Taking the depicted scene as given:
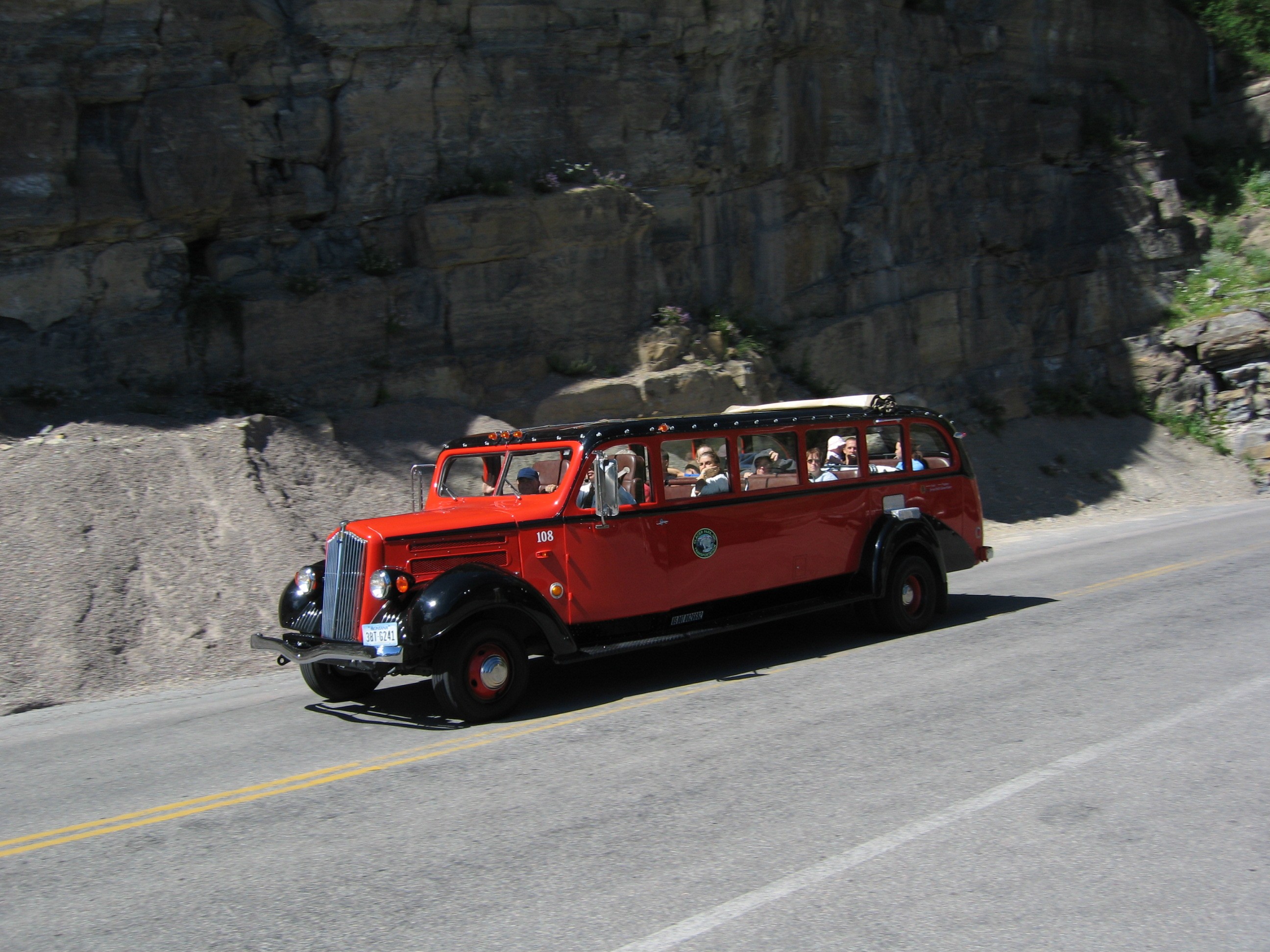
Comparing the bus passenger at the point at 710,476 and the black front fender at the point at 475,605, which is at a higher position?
the bus passenger at the point at 710,476

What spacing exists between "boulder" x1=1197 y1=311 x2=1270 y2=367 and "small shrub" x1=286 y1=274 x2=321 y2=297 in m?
23.9

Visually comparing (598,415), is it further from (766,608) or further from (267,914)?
(267,914)

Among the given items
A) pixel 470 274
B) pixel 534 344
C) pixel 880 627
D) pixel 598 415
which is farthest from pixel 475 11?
A: pixel 880 627

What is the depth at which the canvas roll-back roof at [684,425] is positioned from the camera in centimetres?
862

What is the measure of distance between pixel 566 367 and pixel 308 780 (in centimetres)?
1476

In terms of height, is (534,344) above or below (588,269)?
below

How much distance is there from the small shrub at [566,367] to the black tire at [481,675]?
13.2m

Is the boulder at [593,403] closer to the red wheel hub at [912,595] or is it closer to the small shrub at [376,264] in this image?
the small shrub at [376,264]

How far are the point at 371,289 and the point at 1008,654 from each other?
13.9m

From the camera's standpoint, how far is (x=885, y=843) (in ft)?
16.3

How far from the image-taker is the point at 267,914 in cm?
448

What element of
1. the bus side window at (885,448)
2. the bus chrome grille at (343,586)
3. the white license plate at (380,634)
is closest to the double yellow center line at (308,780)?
the white license plate at (380,634)

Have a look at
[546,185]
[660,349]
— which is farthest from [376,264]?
[660,349]

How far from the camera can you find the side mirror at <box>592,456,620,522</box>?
8133 mm
